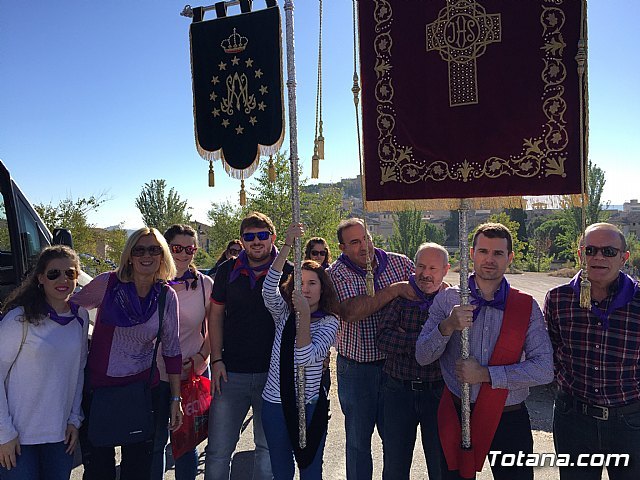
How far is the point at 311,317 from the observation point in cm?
304

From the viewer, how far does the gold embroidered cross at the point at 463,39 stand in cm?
293

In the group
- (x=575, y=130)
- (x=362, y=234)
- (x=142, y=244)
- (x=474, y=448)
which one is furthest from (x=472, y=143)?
(x=142, y=244)

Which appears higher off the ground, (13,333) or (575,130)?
(575,130)

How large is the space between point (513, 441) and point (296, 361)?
1.28 metres

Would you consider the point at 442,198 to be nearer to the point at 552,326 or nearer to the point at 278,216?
the point at 552,326

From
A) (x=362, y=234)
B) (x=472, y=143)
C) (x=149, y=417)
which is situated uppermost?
(x=472, y=143)

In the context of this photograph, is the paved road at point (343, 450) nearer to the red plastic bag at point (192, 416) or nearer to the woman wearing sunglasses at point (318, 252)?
the red plastic bag at point (192, 416)

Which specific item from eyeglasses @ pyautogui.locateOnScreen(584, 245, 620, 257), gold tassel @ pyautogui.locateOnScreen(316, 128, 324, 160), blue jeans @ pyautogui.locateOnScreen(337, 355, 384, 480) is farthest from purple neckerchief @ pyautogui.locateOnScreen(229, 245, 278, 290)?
eyeglasses @ pyautogui.locateOnScreen(584, 245, 620, 257)

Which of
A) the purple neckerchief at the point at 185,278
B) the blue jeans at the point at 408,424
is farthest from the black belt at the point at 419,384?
the purple neckerchief at the point at 185,278

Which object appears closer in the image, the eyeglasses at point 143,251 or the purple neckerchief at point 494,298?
the purple neckerchief at point 494,298

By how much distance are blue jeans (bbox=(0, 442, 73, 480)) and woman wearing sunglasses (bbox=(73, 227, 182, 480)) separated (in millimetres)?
147

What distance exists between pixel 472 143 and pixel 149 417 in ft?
8.31

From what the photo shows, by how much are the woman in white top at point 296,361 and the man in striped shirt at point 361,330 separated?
0.75 ft

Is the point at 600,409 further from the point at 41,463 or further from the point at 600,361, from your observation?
the point at 41,463
